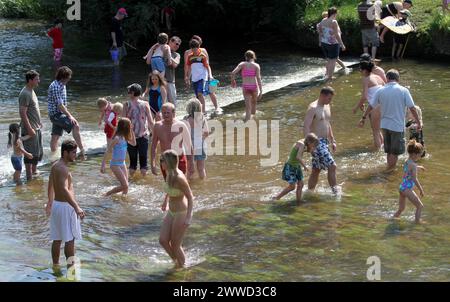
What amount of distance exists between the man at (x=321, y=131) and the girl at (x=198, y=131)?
1632 mm

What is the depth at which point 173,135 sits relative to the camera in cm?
1257

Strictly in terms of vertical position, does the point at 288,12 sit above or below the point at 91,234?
above

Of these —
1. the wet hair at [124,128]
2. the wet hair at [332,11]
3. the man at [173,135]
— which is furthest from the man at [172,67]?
the wet hair at [332,11]

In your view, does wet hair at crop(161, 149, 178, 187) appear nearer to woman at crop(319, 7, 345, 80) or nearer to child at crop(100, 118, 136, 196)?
child at crop(100, 118, 136, 196)

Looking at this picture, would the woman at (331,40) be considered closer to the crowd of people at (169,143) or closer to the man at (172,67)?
the man at (172,67)

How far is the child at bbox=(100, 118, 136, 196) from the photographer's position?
12797 mm

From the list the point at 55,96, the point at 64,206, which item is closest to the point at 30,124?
the point at 55,96

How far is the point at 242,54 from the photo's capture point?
26.5m

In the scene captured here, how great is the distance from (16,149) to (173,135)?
2833 mm

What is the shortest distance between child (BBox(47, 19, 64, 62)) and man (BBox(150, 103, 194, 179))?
12.3 m

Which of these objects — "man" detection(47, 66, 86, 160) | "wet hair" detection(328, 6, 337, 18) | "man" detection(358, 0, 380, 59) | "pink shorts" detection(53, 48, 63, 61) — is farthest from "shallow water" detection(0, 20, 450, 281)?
"pink shorts" detection(53, 48, 63, 61)
